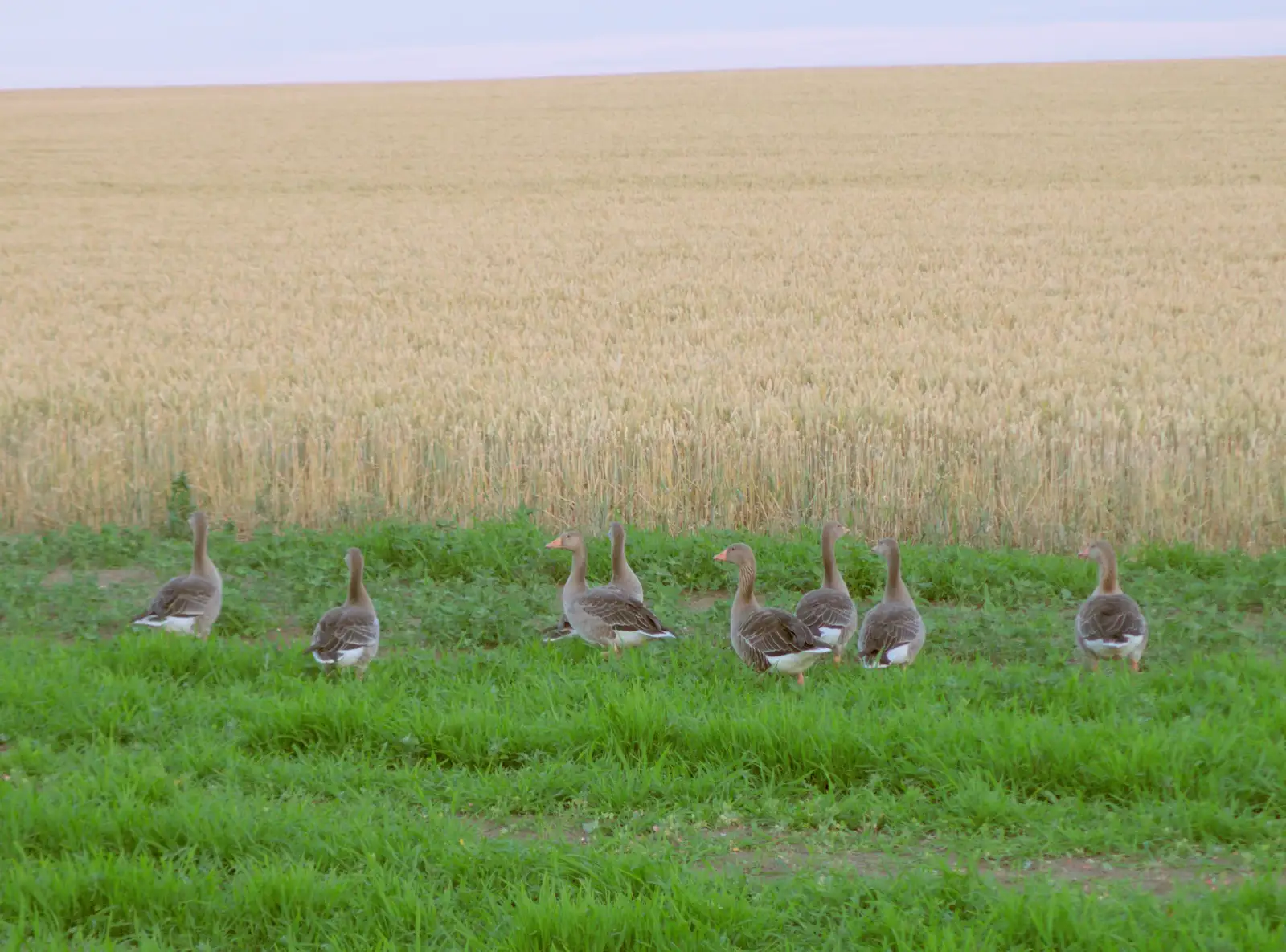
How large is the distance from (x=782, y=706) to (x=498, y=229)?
26.8m

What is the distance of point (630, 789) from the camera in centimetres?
576

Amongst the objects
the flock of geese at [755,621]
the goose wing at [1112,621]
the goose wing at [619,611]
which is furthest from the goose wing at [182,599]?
the goose wing at [1112,621]

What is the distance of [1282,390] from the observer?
13492 mm

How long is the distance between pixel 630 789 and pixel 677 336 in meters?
13.0

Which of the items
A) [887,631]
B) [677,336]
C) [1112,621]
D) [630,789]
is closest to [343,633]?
[630,789]

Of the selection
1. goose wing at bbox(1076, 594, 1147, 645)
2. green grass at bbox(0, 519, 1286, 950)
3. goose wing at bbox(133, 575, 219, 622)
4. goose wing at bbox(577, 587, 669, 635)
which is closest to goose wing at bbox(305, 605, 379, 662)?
green grass at bbox(0, 519, 1286, 950)

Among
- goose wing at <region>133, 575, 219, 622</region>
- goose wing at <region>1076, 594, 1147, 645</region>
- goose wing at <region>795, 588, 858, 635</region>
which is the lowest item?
goose wing at <region>133, 575, 219, 622</region>

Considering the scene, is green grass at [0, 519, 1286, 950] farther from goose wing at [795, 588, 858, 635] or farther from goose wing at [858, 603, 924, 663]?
goose wing at [795, 588, 858, 635]

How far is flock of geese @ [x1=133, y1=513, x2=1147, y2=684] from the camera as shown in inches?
278

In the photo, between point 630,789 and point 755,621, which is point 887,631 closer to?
point 755,621

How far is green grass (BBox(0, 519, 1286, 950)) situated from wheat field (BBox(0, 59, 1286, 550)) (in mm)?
3005

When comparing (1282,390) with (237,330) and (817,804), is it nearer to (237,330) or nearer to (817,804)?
(817,804)

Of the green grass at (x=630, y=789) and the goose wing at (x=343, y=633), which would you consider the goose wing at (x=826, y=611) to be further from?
the goose wing at (x=343, y=633)

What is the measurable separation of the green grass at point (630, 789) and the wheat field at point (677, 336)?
301 centimetres
